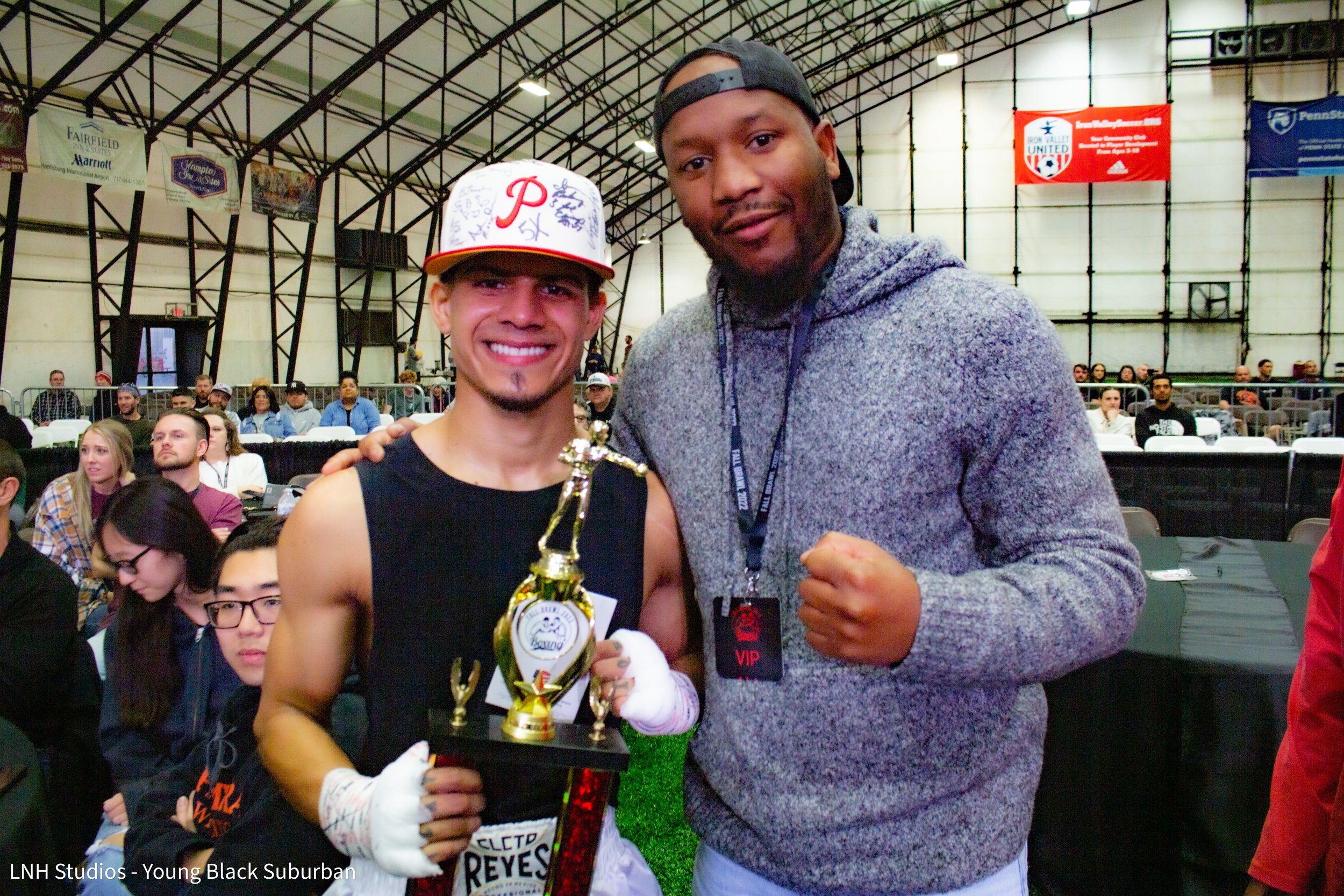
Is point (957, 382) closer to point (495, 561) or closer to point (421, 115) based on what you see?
point (495, 561)

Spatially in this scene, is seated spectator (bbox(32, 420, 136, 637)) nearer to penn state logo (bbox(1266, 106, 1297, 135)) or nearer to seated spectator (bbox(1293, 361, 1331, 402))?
seated spectator (bbox(1293, 361, 1331, 402))

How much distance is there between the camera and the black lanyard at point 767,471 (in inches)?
53.4

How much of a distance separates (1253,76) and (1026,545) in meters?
24.7

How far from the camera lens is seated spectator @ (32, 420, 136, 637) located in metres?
4.55

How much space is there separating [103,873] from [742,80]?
104 inches

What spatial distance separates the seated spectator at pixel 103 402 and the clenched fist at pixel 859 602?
41.8 feet

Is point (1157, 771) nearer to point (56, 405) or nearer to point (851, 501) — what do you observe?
point (851, 501)

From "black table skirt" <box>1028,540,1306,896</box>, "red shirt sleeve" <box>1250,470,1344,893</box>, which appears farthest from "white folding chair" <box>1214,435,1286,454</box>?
"red shirt sleeve" <box>1250,470,1344,893</box>

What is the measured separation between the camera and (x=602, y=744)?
1273 mm

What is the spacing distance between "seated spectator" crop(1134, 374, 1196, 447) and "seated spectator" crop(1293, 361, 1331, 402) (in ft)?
6.88

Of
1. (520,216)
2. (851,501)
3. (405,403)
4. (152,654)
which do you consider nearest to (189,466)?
(152,654)

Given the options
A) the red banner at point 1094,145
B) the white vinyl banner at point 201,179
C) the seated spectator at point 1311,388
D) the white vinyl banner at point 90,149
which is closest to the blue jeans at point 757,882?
the seated spectator at point 1311,388

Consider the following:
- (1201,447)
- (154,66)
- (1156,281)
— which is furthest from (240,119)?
(1156,281)

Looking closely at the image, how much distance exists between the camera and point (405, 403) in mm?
13852
